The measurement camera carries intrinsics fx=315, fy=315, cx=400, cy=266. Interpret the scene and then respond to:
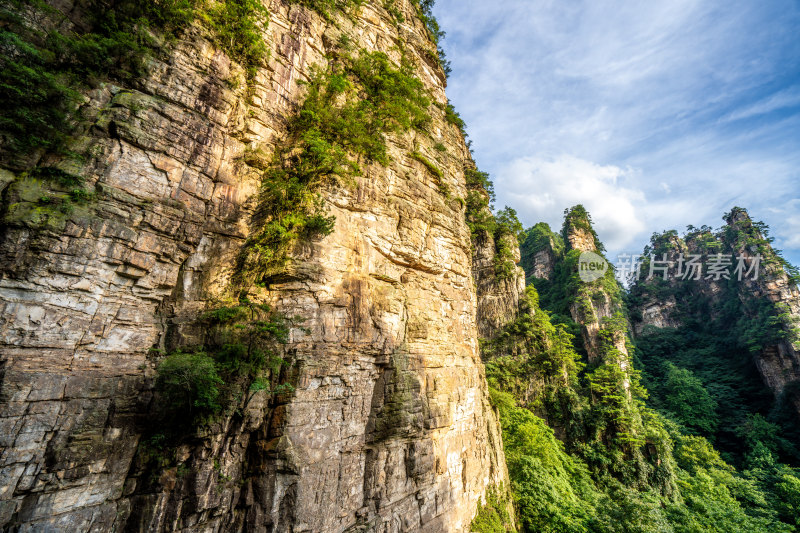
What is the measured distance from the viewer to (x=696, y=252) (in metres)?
51.3

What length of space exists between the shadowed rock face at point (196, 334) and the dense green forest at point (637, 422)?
23.5ft

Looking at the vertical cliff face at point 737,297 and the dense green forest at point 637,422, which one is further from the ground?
the vertical cliff face at point 737,297

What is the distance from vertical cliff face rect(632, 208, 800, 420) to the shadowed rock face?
4173 cm

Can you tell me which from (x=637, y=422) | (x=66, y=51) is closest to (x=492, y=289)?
(x=637, y=422)

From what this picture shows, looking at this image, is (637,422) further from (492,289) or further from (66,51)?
(66,51)

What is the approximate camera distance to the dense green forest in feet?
57.1

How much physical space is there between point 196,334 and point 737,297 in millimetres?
60823

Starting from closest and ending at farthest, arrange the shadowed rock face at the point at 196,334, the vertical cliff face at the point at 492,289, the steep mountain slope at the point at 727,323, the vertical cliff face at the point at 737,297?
the shadowed rock face at the point at 196,334, the vertical cliff face at the point at 492,289, the steep mountain slope at the point at 727,323, the vertical cliff face at the point at 737,297

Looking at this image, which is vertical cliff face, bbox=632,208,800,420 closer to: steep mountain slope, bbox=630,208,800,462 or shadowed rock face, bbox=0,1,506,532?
steep mountain slope, bbox=630,208,800,462

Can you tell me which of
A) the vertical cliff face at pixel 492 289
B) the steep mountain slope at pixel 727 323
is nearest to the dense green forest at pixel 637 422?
the steep mountain slope at pixel 727 323

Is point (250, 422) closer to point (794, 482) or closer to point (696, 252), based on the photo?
point (794, 482)

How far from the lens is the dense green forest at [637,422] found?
1741 cm

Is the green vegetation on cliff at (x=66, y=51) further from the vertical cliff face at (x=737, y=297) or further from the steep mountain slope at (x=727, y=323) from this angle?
the vertical cliff face at (x=737, y=297)

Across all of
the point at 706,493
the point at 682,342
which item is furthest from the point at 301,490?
the point at 682,342
